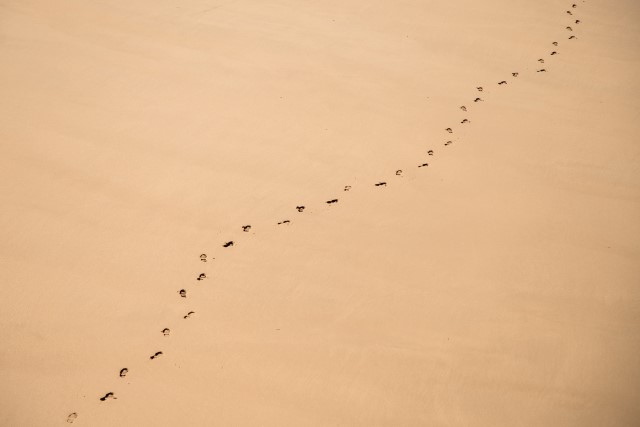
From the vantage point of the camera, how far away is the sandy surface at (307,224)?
62.2 inches

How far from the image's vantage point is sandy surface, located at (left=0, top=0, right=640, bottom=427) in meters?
1.58

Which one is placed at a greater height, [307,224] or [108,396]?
[307,224]

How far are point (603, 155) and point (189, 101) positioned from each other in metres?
2.44

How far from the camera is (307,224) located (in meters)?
2.00

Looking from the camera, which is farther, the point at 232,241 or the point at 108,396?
the point at 232,241

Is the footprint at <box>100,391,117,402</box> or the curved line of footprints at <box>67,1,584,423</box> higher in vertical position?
the curved line of footprints at <box>67,1,584,423</box>

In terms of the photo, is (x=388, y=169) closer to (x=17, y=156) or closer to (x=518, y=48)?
(x=518, y=48)

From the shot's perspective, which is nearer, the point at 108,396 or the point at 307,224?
the point at 108,396

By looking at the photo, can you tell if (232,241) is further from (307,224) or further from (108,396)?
(108,396)

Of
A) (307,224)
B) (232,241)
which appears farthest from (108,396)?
(307,224)

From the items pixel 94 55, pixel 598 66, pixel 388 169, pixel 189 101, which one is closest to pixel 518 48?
pixel 598 66

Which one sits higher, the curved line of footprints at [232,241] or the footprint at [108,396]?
the curved line of footprints at [232,241]

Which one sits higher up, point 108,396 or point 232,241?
point 232,241

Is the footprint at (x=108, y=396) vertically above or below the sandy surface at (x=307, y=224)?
below
